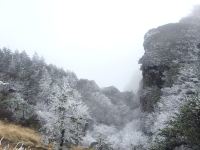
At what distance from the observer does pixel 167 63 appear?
111 meters

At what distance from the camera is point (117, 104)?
151m

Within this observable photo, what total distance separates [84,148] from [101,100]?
193ft

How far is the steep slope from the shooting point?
94.4 metres

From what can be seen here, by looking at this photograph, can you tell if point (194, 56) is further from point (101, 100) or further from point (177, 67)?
point (101, 100)

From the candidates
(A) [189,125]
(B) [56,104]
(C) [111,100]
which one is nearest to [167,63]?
(C) [111,100]

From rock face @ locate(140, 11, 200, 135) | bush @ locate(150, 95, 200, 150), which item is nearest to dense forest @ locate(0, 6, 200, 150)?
rock face @ locate(140, 11, 200, 135)

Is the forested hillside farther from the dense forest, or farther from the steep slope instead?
the steep slope

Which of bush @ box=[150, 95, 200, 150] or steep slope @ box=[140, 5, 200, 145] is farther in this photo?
steep slope @ box=[140, 5, 200, 145]

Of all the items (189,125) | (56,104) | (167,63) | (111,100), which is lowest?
(189,125)

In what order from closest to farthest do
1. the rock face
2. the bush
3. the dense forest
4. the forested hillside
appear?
the bush < the forested hillside < the dense forest < the rock face

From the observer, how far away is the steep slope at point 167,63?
9438cm

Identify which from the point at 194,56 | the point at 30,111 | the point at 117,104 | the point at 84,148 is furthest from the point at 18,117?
the point at 117,104

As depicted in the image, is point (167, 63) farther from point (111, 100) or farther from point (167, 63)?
point (111, 100)

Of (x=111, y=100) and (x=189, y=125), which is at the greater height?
(x=111, y=100)
